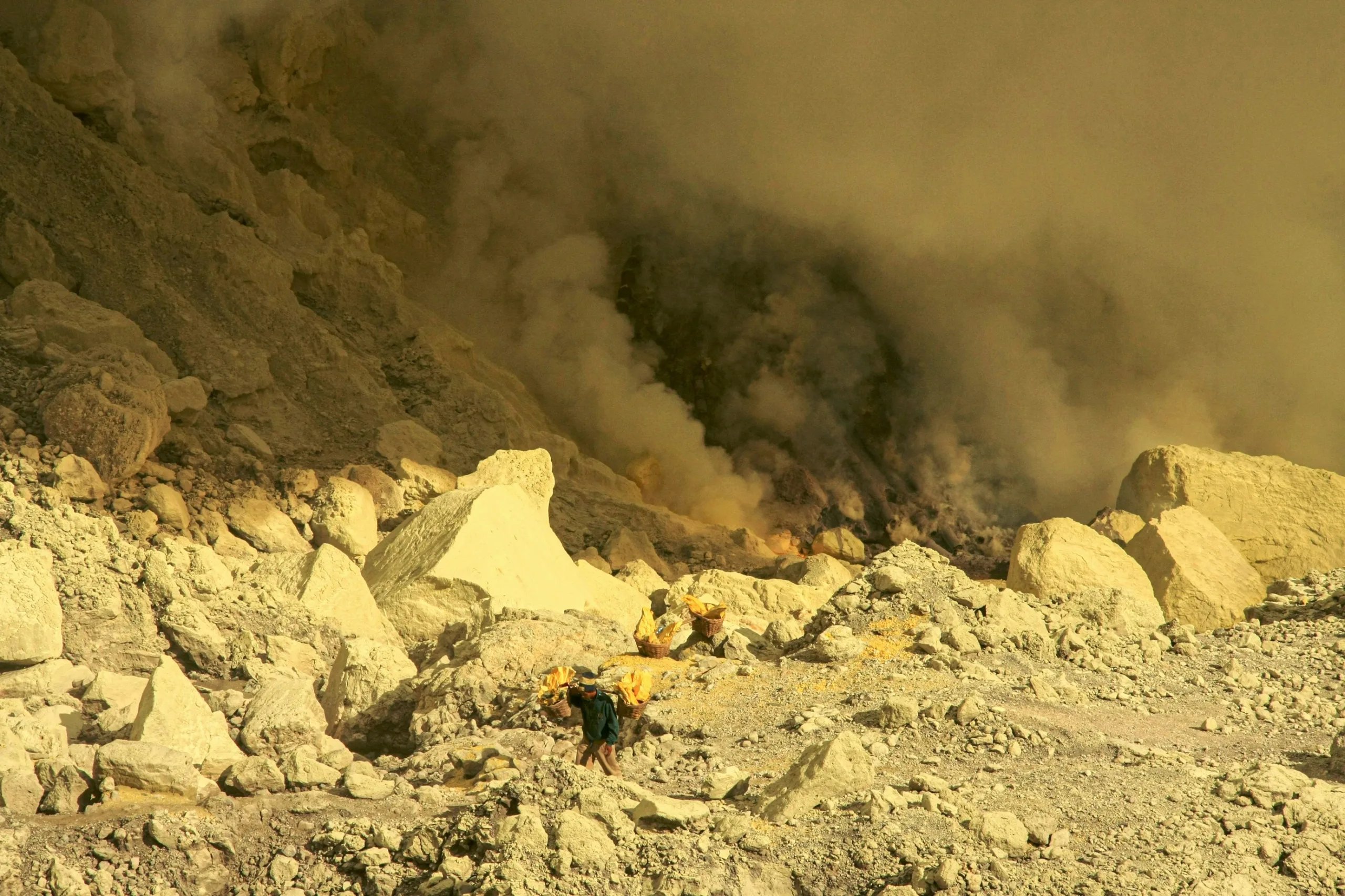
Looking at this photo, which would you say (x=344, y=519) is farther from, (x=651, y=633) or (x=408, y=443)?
(x=651, y=633)

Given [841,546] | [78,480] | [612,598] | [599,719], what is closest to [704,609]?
[612,598]

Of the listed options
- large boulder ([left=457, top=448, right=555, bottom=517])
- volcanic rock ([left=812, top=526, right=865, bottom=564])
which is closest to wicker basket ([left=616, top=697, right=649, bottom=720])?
large boulder ([left=457, top=448, right=555, bottom=517])

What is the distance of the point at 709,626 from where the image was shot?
6730 mm

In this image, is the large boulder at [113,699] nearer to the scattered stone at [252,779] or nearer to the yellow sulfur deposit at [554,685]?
the scattered stone at [252,779]

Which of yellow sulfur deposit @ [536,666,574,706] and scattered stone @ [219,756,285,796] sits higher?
yellow sulfur deposit @ [536,666,574,706]

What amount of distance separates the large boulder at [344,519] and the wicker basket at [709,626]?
9.93ft

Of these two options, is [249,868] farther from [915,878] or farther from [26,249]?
[26,249]

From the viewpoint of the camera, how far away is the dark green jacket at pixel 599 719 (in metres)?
5.02

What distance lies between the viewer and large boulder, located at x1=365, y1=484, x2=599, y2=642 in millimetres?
7617

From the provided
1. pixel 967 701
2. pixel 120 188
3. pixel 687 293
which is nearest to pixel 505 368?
pixel 687 293

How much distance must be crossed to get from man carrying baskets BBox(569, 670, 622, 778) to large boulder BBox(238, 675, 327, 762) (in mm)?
1228

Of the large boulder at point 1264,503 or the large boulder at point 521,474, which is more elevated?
the large boulder at point 1264,503

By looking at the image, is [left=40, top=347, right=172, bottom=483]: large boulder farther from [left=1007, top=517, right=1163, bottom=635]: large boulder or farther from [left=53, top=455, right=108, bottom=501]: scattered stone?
[left=1007, top=517, right=1163, bottom=635]: large boulder

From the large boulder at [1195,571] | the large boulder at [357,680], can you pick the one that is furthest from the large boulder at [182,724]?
the large boulder at [1195,571]
